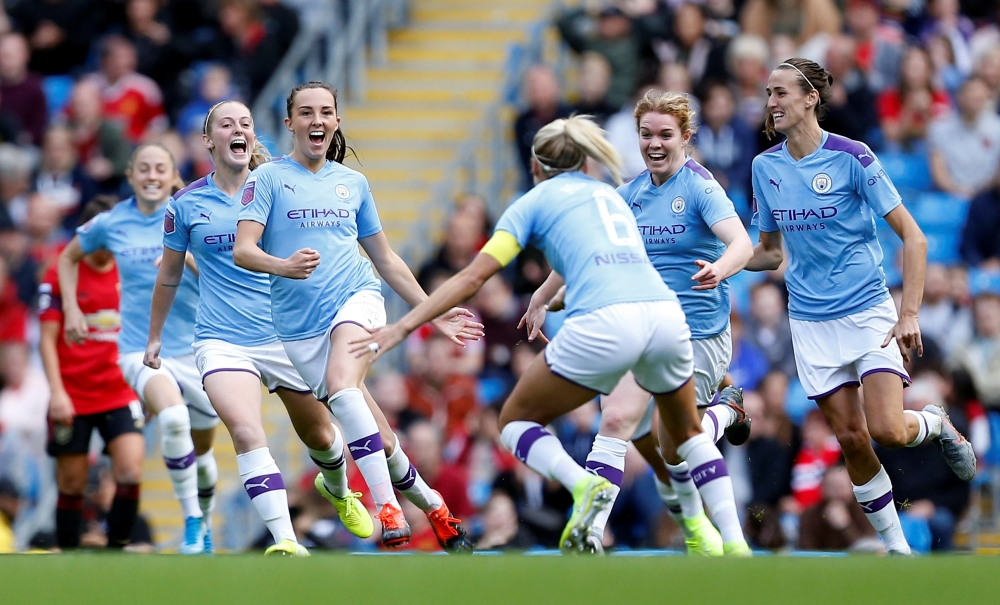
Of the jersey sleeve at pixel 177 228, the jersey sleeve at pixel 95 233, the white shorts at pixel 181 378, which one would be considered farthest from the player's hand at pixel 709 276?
the jersey sleeve at pixel 95 233

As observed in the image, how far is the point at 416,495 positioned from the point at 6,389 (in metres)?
6.98

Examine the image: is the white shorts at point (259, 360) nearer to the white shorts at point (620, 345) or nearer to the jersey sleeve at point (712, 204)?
the white shorts at point (620, 345)

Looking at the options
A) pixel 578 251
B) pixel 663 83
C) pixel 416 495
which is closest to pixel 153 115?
pixel 663 83

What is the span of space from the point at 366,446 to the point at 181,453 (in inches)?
89.6

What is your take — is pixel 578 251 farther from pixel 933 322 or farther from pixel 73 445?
pixel 933 322

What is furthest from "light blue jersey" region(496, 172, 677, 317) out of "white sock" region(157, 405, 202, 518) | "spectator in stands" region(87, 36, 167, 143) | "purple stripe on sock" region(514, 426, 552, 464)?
"spectator in stands" region(87, 36, 167, 143)

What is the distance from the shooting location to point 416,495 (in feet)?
27.4

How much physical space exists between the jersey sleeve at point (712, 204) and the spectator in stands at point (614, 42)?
673 centimetres

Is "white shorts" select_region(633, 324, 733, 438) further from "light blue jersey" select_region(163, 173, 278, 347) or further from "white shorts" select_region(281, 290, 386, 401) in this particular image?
"light blue jersey" select_region(163, 173, 278, 347)

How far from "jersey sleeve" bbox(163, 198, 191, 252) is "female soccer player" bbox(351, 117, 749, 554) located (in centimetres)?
209

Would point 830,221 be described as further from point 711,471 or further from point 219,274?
point 219,274

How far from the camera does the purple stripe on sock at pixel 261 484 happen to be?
8.07 metres

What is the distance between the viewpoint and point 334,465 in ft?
27.9

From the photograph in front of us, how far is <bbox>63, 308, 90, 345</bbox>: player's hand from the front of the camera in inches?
392
